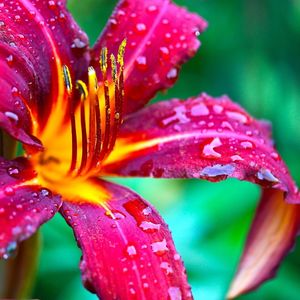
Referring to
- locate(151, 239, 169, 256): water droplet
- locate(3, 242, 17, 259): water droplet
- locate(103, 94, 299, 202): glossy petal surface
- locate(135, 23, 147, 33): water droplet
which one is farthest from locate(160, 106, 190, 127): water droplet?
locate(3, 242, 17, 259): water droplet

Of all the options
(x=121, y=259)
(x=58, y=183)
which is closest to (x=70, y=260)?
(x=58, y=183)

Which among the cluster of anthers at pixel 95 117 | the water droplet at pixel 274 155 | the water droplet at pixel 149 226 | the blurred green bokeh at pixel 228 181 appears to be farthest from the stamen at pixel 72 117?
the blurred green bokeh at pixel 228 181

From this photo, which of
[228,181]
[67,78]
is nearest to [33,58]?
[67,78]

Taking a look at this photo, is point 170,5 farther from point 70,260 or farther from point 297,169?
point 297,169

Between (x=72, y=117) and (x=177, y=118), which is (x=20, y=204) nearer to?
(x=72, y=117)

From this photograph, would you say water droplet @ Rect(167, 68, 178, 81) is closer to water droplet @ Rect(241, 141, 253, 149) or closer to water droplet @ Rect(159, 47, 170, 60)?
water droplet @ Rect(159, 47, 170, 60)
